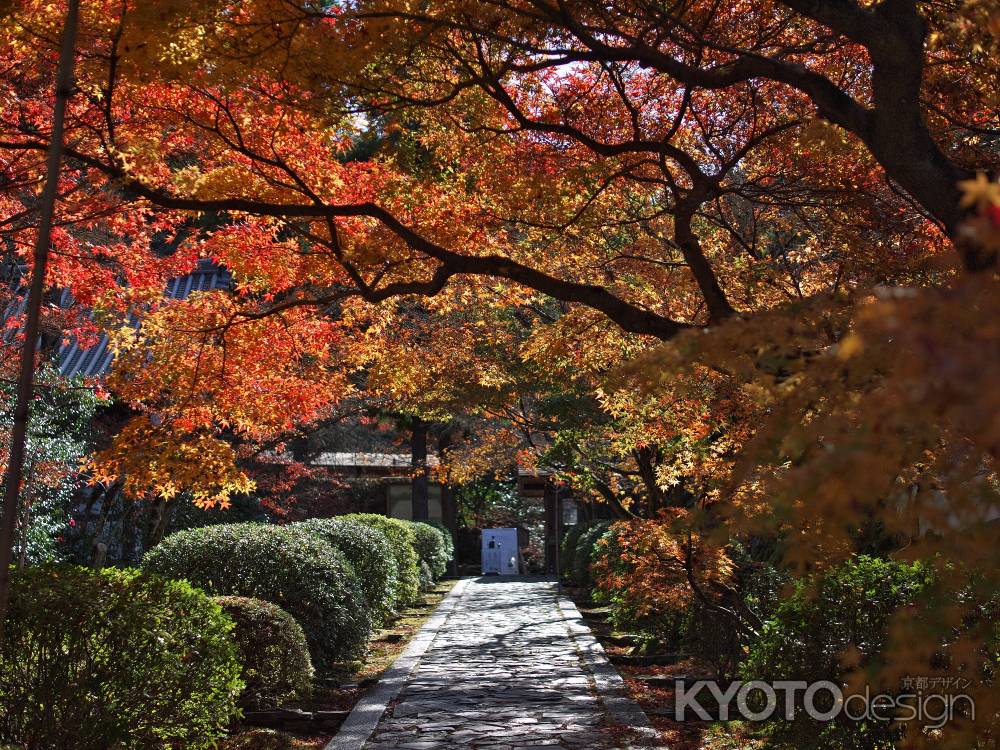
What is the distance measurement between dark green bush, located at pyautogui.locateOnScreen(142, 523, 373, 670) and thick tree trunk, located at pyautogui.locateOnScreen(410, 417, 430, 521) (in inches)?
569

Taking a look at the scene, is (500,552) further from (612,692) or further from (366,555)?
(612,692)

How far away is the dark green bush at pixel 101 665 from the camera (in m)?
5.14

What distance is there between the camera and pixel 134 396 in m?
7.73

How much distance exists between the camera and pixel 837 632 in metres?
5.40

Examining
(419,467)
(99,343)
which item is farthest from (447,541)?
(99,343)

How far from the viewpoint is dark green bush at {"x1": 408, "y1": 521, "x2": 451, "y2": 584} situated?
20.7m

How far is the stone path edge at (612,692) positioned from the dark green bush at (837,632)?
145cm

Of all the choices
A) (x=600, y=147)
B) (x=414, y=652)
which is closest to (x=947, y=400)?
(x=600, y=147)

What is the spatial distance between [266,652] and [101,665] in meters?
2.42

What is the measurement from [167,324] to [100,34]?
260 centimetres

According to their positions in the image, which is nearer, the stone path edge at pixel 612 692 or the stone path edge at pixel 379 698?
the stone path edge at pixel 379 698
